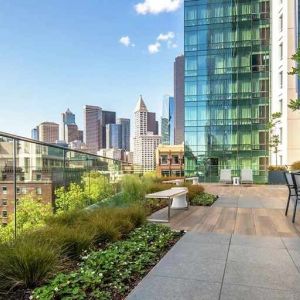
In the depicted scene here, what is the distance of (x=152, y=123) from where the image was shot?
3878 inches

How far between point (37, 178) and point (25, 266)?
260cm

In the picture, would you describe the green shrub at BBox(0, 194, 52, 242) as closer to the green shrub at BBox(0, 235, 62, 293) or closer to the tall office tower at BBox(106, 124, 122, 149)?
the green shrub at BBox(0, 235, 62, 293)

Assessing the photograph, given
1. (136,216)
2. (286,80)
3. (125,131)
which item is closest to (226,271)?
(136,216)

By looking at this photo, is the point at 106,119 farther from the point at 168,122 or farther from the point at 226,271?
the point at 226,271

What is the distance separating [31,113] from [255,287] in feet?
217

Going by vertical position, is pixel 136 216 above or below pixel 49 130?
below

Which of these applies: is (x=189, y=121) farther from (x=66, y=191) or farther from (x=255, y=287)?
(x=255, y=287)

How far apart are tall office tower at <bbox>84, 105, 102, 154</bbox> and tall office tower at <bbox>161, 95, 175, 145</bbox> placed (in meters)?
16.7

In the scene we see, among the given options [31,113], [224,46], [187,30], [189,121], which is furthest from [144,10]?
[31,113]

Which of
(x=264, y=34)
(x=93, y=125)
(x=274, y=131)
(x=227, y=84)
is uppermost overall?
(x=264, y=34)

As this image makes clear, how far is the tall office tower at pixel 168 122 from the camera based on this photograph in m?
98.1

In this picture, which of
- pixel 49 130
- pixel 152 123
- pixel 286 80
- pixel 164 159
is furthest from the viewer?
pixel 152 123

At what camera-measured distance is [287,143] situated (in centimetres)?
2261

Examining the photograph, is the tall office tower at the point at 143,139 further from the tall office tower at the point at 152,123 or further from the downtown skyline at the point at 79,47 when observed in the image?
the downtown skyline at the point at 79,47
